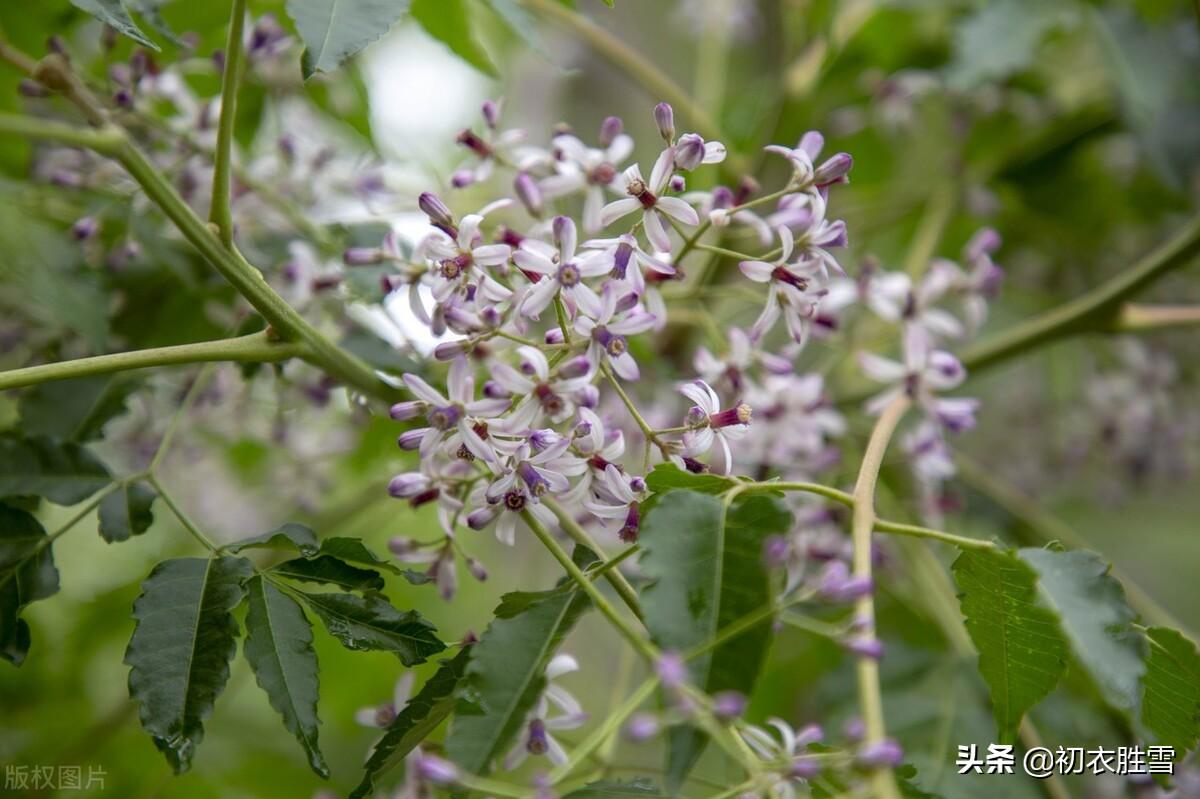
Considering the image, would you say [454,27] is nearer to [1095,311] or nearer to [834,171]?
[834,171]

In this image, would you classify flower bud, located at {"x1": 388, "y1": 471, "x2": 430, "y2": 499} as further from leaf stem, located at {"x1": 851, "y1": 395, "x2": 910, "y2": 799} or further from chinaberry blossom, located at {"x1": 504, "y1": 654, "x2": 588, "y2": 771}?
leaf stem, located at {"x1": 851, "y1": 395, "x2": 910, "y2": 799}

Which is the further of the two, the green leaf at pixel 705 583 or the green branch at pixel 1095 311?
the green branch at pixel 1095 311

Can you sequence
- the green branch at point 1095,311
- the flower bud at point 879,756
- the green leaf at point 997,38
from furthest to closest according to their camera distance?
the green leaf at point 997,38 → the green branch at point 1095,311 → the flower bud at point 879,756

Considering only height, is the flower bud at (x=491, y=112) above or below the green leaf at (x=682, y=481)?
above

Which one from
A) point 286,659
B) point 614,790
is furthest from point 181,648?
point 614,790

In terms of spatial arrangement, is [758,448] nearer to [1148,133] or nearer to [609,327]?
[609,327]

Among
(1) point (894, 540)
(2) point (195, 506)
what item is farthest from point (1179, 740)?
(2) point (195, 506)

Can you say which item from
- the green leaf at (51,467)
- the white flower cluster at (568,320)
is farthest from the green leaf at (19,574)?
the white flower cluster at (568,320)

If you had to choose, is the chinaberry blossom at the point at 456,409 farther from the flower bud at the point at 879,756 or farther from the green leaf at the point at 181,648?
the flower bud at the point at 879,756
